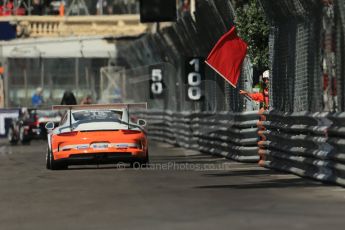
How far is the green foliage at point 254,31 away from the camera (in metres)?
22.6

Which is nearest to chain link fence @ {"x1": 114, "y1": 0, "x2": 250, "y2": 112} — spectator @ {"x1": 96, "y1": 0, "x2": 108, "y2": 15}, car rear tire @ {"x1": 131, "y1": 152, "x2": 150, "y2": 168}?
car rear tire @ {"x1": 131, "y1": 152, "x2": 150, "y2": 168}

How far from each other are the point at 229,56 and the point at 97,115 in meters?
2.84

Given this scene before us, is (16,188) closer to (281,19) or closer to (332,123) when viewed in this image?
(332,123)

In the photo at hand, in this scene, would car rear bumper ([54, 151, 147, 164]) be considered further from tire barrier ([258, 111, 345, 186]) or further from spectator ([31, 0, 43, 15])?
spectator ([31, 0, 43, 15])

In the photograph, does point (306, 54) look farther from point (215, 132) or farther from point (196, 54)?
point (196, 54)

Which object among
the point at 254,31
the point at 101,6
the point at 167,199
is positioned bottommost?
the point at 167,199

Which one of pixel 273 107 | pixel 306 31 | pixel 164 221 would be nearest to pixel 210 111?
pixel 273 107

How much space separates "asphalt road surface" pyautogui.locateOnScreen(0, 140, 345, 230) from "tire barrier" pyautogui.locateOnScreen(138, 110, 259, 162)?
1.23m

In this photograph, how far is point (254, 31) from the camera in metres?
22.9

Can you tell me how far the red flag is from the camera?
22172 mm

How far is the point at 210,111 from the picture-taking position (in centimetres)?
2577

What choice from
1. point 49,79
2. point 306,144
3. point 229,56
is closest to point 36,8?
point 49,79

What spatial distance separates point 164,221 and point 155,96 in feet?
83.6

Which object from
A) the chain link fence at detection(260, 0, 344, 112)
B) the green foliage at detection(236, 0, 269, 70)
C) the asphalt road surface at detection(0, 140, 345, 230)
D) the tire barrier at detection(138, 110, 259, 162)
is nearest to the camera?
the asphalt road surface at detection(0, 140, 345, 230)
